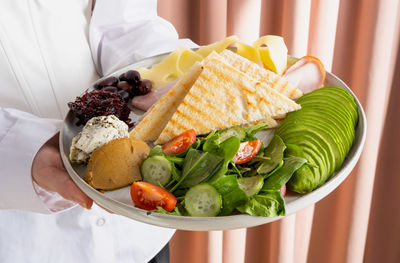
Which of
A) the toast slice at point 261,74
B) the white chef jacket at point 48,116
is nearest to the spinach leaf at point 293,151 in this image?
the toast slice at point 261,74

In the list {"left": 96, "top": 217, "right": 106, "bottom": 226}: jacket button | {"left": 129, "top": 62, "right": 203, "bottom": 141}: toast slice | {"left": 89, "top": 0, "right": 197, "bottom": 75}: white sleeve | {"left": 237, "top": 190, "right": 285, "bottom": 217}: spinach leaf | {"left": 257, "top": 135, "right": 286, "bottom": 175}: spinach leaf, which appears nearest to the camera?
{"left": 237, "top": 190, "right": 285, "bottom": 217}: spinach leaf

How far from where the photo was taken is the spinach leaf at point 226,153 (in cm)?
78

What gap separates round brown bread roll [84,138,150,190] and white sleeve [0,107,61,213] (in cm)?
26

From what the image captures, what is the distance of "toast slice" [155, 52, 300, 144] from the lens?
3.29 feet

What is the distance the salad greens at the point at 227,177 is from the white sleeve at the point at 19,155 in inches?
14.7

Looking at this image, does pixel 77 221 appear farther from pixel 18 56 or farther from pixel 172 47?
pixel 172 47

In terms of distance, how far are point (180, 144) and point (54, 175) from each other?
0.30 m

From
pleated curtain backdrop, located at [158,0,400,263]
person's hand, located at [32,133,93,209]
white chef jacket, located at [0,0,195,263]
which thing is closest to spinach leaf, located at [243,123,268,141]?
person's hand, located at [32,133,93,209]

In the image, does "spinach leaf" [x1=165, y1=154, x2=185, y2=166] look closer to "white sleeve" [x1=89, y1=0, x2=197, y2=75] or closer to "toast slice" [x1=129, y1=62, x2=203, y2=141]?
"toast slice" [x1=129, y1=62, x2=203, y2=141]

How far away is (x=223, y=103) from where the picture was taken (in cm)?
102

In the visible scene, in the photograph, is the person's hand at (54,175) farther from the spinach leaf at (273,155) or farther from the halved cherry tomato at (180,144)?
the spinach leaf at (273,155)

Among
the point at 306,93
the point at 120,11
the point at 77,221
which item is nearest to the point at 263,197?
the point at 306,93

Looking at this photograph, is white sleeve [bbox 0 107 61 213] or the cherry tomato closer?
the cherry tomato

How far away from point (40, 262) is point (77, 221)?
164mm
